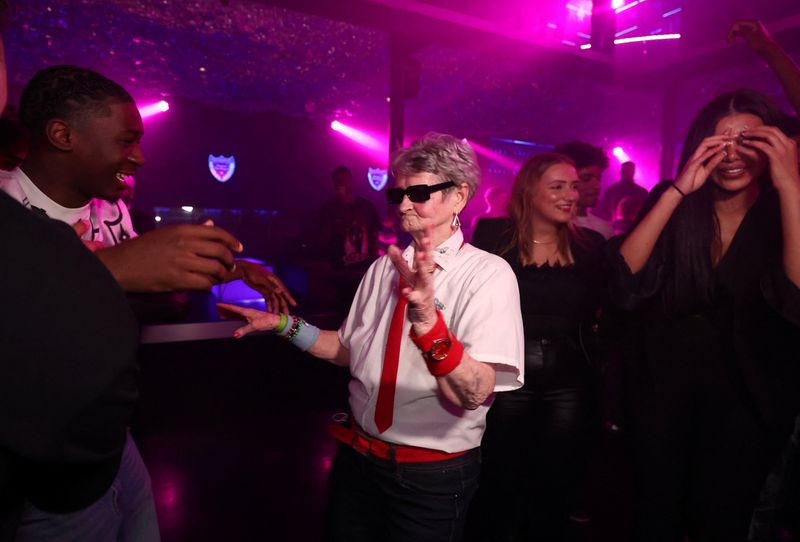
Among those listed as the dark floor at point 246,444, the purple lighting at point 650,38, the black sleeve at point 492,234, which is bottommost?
the dark floor at point 246,444

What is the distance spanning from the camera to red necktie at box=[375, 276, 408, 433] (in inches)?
59.2

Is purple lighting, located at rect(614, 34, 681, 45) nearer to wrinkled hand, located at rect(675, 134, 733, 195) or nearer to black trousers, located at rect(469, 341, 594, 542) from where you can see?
wrinkled hand, located at rect(675, 134, 733, 195)

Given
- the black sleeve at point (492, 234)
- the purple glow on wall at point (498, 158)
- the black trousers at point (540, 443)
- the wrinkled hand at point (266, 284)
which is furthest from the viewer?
the purple glow on wall at point (498, 158)

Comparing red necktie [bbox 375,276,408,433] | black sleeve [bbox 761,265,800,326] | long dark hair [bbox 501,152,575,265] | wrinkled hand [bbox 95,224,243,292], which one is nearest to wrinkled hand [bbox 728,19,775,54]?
long dark hair [bbox 501,152,575,265]

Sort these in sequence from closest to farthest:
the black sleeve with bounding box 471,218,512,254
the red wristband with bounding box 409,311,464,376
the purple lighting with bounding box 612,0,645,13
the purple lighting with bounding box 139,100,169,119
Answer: the red wristband with bounding box 409,311,464,376 → the black sleeve with bounding box 471,218,512,254 → the purple lighting with bounding box 612,0,645,13 → the purple lighting with bounding box 139,100,169,119

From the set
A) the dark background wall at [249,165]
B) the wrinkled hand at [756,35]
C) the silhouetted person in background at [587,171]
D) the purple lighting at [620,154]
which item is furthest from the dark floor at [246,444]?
the purple lighting at [620,154]

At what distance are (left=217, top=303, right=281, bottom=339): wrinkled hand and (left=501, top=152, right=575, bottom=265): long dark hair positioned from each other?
4.78 feet

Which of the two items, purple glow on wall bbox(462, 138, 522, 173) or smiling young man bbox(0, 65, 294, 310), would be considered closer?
smiling young man bbox(0, 65, 294, 310)

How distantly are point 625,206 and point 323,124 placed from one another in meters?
11.4

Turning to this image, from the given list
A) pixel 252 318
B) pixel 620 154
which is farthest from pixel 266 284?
pixel 620 154

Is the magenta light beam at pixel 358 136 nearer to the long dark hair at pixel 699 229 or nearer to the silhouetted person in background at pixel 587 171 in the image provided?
the silhouetted person in background at pixel 587 171

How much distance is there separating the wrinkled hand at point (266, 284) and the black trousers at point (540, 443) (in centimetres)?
131

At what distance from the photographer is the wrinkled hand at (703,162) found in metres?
1.87

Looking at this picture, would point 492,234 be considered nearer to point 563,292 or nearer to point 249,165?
point 563,292
